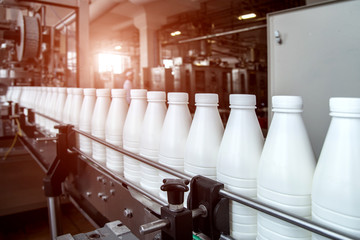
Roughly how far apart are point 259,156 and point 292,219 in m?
0.13

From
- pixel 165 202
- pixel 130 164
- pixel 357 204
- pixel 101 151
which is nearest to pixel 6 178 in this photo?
pixel 101 151

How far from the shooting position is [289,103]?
400mm

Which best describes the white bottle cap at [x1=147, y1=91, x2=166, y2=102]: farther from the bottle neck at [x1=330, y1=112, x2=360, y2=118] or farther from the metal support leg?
the metal support leg

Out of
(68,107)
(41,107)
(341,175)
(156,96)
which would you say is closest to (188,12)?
(41,107)

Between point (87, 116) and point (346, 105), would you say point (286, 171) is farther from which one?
point (87, 116)

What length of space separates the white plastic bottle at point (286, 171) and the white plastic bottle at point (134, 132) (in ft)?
1.24

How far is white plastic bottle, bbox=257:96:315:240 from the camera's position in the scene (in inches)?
15.2

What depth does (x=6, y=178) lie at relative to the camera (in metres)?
2.28

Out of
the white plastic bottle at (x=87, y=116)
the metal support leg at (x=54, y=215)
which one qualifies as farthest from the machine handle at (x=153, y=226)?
the metal support leg at (x=54, y=215)

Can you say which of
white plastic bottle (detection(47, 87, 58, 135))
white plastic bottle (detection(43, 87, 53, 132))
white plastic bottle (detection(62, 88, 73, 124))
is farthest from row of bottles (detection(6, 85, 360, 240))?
white plastic bottle (detection(43, 87, 53, 132))

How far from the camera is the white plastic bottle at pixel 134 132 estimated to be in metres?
0.72

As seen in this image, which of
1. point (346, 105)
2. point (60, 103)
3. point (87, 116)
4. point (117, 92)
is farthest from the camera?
point (60, 103)

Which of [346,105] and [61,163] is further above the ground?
[346,105]

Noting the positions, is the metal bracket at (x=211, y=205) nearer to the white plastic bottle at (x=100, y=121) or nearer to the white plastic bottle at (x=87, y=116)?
the white plastic bottle at (x=100, y=121)
